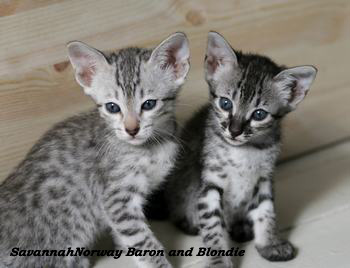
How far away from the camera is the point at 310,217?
226 centimetres

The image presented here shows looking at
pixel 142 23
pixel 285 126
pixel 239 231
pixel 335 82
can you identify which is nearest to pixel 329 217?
pixel 239 231

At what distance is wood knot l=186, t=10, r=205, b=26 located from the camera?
7.62 feet

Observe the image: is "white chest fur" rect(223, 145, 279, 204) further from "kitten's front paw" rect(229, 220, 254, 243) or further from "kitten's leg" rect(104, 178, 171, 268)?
"kitten's leg" rect(104, 178, 171, 268)

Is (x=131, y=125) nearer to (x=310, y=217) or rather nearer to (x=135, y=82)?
(x=135, y=82)

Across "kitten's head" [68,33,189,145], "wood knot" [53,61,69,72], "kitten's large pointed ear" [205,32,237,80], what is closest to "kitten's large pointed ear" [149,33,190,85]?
"kitten's head" [68,33,189,145]

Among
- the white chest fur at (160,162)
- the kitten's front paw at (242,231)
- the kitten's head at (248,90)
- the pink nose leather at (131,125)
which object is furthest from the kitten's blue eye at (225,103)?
the kitten's front paw at (242,231)

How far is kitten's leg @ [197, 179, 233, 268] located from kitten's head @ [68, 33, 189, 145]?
28 cm

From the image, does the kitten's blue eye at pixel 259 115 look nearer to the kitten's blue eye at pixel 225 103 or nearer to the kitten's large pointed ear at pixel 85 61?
the kitten's blue eye at pixel 225 103

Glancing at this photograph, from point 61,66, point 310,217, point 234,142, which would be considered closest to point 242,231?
point 310,217

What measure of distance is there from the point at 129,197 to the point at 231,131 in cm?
41

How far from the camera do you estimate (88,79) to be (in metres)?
1.91

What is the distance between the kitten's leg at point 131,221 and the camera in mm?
1867

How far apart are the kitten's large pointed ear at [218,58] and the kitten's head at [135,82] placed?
113mm

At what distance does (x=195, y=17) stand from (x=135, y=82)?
631 mm
